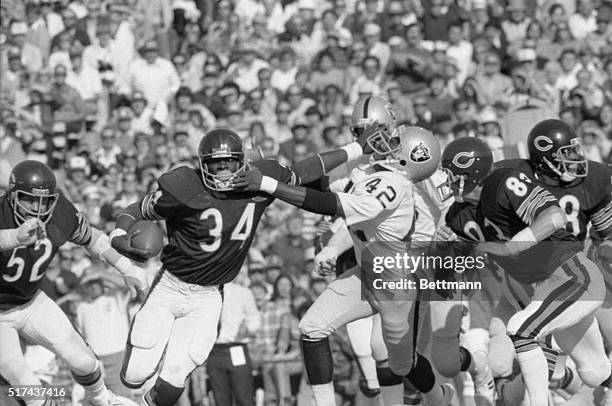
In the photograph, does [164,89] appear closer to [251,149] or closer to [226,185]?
[251,149]

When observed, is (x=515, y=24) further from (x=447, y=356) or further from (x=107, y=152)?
(x=447, y=356)

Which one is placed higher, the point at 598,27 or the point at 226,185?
the point at 598,27

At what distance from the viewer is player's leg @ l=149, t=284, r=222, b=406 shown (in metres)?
8.77

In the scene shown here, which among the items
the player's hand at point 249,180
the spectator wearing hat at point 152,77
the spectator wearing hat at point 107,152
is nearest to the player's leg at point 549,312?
the player's hand at point 249,180

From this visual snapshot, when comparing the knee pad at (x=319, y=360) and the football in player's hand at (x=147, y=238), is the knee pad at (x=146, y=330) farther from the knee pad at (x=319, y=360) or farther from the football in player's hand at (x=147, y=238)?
the knee pad at (x=319, y=360)

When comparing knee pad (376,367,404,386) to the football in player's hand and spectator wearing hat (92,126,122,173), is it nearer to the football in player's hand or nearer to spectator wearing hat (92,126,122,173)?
the football in player's hand

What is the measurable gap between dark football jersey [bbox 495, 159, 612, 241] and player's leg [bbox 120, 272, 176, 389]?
255 cm

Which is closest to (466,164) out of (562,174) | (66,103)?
(562,174)

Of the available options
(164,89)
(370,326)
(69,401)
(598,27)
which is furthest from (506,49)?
(69,401)

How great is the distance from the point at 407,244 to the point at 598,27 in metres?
7.68

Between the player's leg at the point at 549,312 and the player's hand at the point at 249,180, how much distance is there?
1919mm

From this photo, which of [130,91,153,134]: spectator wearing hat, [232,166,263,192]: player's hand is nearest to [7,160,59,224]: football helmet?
[232,166,263,192]: player's hand

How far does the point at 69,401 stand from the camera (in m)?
10.7

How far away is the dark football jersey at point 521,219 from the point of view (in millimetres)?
8602
